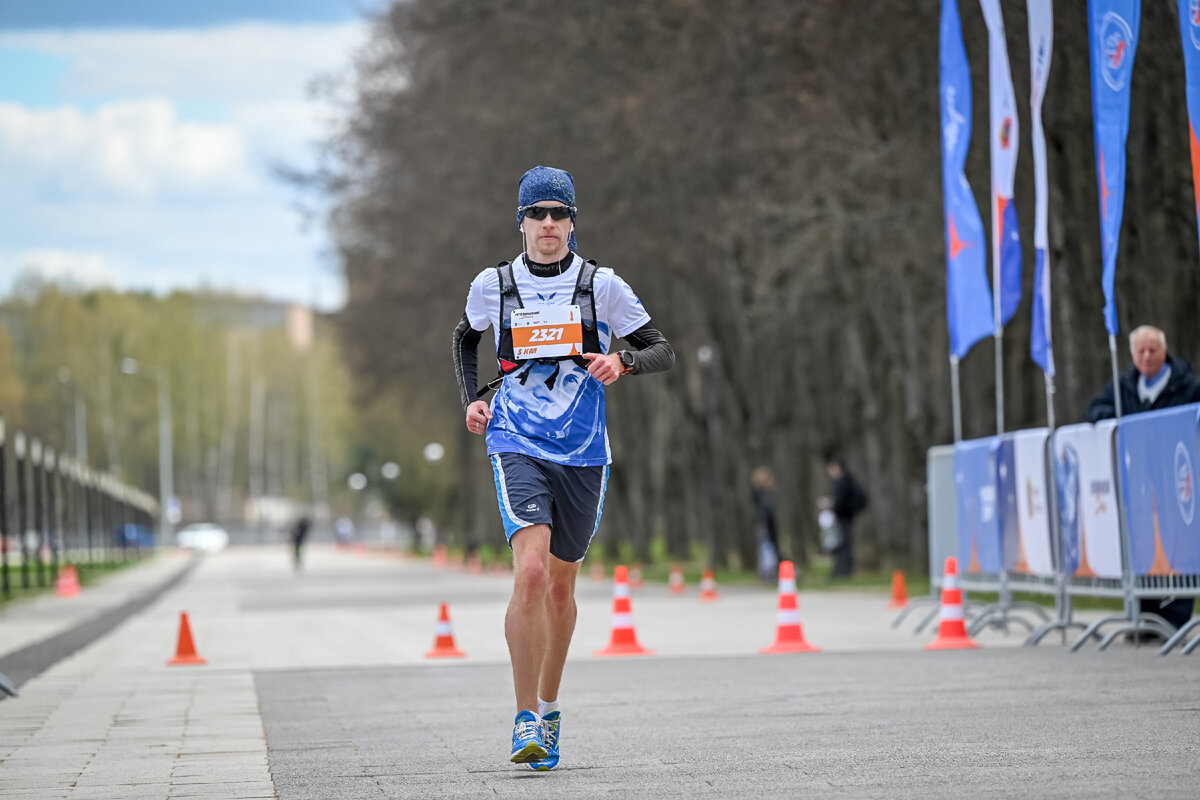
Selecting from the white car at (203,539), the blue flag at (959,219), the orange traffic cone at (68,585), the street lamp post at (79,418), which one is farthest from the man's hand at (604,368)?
the street lamp post at (79,418)

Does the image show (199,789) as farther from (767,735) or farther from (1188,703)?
(1188,703)

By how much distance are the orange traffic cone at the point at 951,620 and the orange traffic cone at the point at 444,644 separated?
3.90m

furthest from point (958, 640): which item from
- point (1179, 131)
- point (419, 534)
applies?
point (419, 534)

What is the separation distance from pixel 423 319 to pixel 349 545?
7264cm

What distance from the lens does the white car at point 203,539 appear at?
128 meters

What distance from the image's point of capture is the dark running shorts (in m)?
8.11

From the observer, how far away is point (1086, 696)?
411 inches

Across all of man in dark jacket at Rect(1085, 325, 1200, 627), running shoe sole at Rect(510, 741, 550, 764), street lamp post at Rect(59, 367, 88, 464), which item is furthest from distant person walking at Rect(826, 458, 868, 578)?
street lamp post at Rect(59, 367, 88, 464)

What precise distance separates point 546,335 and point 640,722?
8.47 ft

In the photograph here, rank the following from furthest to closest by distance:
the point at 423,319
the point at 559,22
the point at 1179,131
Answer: the point at 423,319 → the point at 559,22 → the point at 1179,131

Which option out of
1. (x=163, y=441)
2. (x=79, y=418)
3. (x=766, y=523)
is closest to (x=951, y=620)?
(x=766, y=523)

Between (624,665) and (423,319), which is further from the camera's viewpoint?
(423,319)

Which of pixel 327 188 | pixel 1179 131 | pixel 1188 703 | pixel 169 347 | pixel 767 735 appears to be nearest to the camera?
pixel 767 735

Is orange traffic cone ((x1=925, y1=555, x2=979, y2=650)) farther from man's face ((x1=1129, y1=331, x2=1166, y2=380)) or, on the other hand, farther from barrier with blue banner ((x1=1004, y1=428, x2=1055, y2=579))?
man's face ((x1=1129, y1=331, x2=1166, y2=380))
